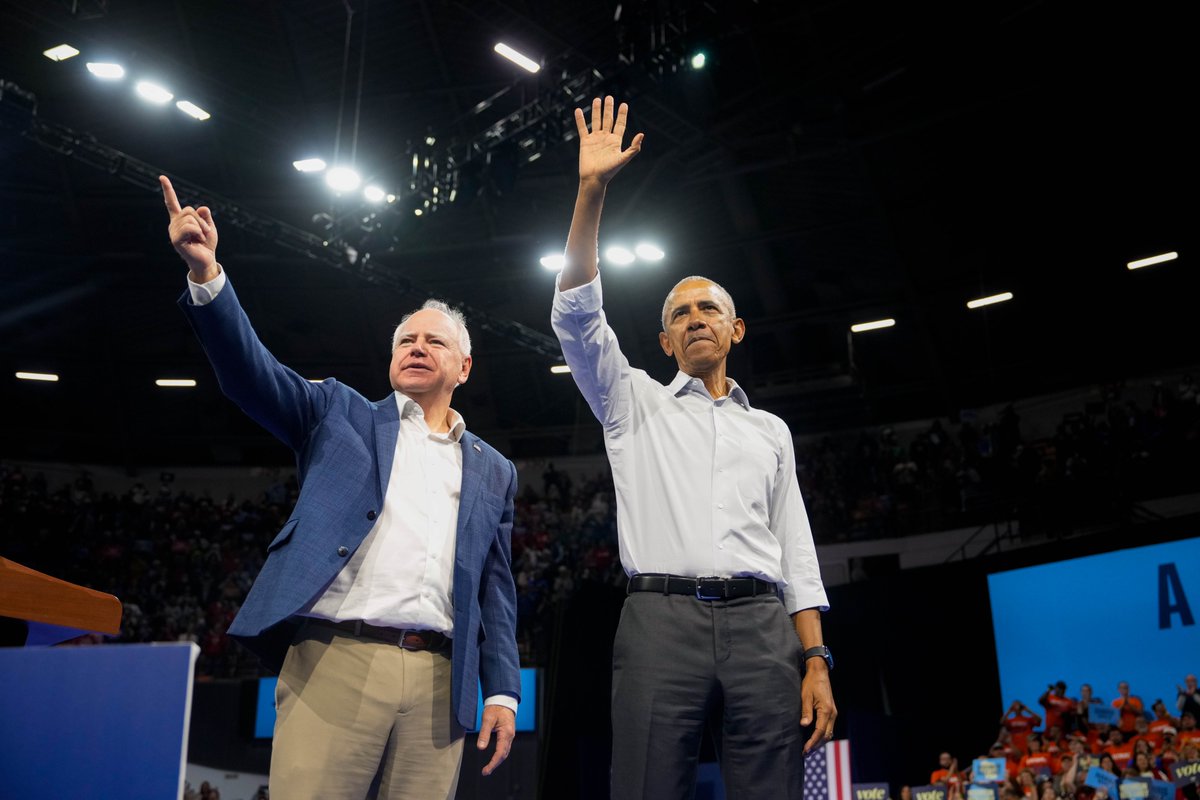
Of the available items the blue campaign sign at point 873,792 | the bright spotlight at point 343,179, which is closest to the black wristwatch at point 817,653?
the blue campaign sign at point 873,792

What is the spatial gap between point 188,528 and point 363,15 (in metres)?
9.70

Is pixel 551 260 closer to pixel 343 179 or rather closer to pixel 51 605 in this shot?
pixel 343 179

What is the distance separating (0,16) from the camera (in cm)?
1152

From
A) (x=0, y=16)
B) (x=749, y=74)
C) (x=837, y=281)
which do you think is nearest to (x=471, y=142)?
(x=749, y=74)

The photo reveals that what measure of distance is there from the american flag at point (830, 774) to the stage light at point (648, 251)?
8.16m

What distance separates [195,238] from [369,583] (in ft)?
2.72

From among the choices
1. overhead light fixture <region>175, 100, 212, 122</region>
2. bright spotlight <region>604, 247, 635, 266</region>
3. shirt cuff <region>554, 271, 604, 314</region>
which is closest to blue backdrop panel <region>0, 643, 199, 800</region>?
shirt cuff <region>554, 271, 604, 314</region>

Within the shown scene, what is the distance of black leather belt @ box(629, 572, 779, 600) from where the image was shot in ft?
7.45

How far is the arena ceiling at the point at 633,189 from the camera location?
1130 cm

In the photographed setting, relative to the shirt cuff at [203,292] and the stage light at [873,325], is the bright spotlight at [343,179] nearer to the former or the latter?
the stage light at [873,325]

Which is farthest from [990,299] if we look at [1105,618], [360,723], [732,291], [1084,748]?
[360,723]

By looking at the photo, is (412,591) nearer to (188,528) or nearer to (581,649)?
(581,649)

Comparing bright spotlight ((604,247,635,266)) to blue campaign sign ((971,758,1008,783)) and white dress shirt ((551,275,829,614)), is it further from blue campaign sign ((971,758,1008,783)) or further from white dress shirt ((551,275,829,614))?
white dress shirt ((551,275,829,614))

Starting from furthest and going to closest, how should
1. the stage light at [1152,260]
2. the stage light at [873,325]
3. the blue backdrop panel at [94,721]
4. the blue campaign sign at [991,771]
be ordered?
the stage light at [873,325] < the stage light at [1152,260] < the blue campaign sign at [991,771] < the blue backdrop panel at [94,721]
